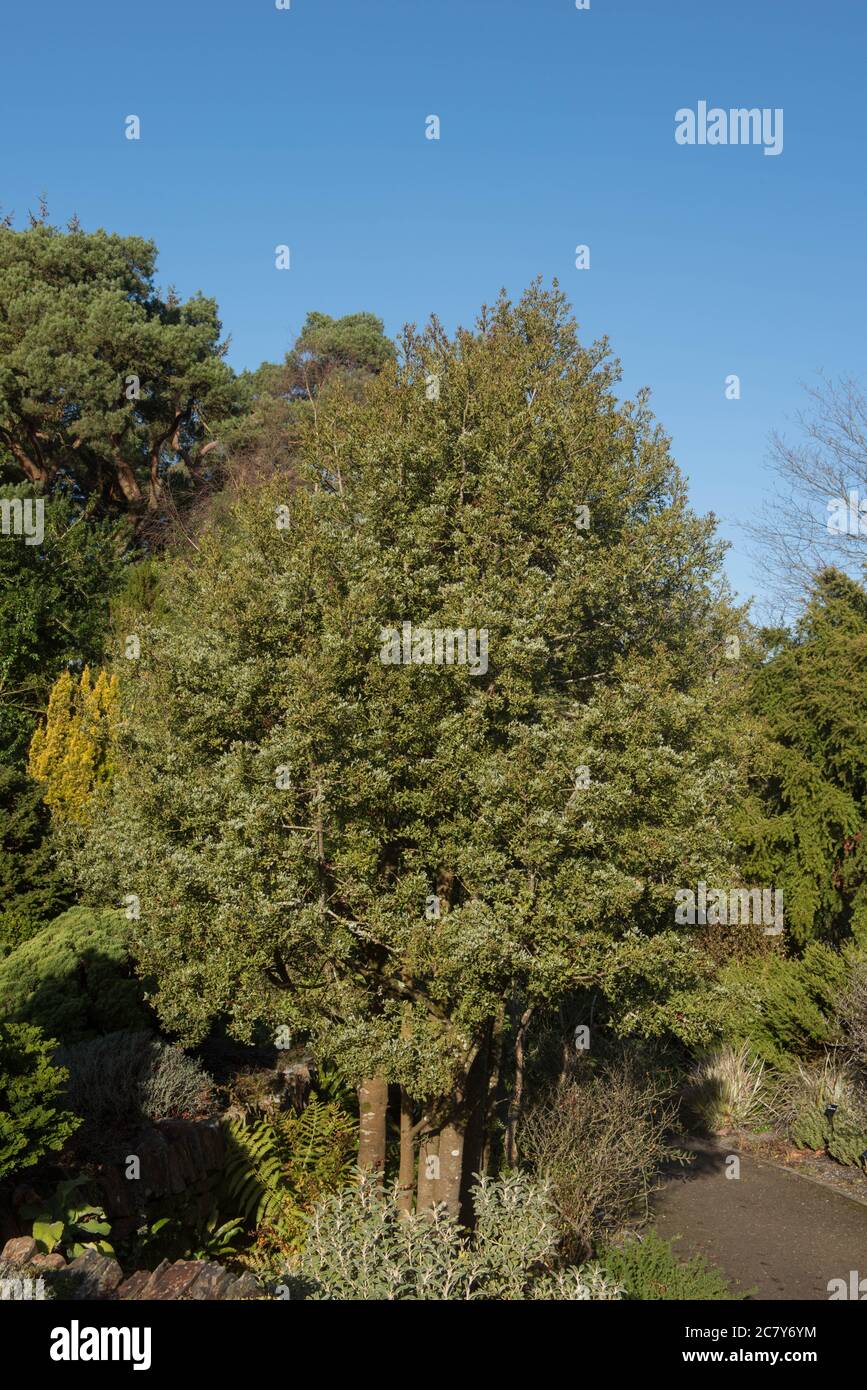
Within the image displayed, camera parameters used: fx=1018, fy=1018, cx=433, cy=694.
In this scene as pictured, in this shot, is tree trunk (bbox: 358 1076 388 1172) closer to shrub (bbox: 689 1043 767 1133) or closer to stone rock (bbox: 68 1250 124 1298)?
stone rock (bbox: 68 1250 124 1298)

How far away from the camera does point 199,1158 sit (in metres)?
12.8

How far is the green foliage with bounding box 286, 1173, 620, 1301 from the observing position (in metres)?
8.41

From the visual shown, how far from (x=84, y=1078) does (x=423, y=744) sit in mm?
5681

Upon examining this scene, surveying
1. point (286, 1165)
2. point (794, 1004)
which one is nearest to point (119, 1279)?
point (286, 1165)

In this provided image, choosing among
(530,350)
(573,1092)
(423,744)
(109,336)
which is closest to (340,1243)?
(423,744)

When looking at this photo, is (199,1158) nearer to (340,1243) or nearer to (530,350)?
(340,1243)

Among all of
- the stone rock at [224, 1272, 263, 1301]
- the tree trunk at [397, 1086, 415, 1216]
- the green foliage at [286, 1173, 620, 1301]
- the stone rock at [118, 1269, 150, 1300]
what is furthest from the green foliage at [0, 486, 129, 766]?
the stone rock at [224, 1272, 263, 1301]

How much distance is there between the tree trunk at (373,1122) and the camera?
14203 mm

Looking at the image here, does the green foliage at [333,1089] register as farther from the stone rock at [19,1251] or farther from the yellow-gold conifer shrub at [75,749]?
the stone rock at [19,1251]

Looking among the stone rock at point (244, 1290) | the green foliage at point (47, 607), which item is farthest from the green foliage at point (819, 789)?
the green foliage at point (47, 607)

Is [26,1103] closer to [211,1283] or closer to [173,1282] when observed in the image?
[173,1282]

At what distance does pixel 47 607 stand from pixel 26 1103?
75.4 feet
